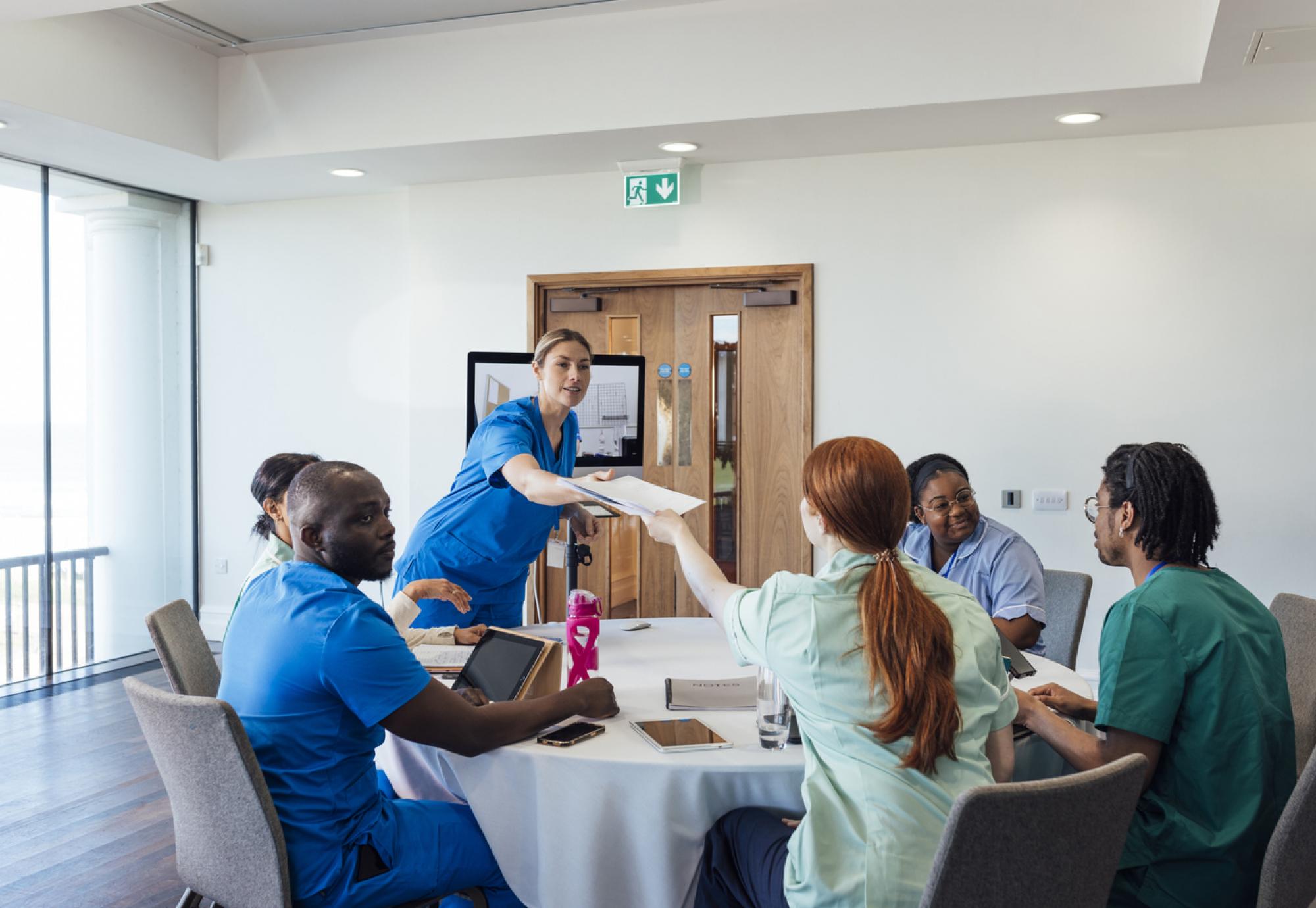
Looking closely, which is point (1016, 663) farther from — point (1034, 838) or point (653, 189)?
point (653, 189)

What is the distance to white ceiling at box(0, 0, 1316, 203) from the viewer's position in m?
4.03

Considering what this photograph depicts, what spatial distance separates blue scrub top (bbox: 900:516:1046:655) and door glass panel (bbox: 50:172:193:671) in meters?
4.78

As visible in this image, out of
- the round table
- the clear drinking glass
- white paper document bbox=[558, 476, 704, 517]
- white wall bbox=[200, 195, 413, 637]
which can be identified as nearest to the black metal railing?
white wall bbox=[200, 195, 413, 637]

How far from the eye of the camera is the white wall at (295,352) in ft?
19.6

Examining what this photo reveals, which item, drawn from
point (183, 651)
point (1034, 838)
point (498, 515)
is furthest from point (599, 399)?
point (1034, 838)

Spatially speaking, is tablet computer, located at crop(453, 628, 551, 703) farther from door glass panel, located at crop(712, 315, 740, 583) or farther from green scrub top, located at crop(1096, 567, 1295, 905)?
door glass panel, located at crop(712, 315, 740, 583)

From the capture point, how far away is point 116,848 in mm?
3201

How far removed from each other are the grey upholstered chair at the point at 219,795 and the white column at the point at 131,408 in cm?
457

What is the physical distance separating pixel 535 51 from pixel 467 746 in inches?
148

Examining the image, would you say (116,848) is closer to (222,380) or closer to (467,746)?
(467,746)

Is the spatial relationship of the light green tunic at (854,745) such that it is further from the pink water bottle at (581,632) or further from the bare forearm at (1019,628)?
the bare forearm at (1019,628)

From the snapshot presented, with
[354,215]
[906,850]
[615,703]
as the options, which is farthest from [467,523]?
[354,215]

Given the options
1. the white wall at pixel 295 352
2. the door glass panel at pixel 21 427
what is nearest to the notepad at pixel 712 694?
the white wall at pixel 295 352

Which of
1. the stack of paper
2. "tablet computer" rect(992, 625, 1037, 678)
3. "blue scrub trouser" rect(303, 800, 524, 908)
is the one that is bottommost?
"blue scrub trouser" rect(303, 800, 524, 908)
